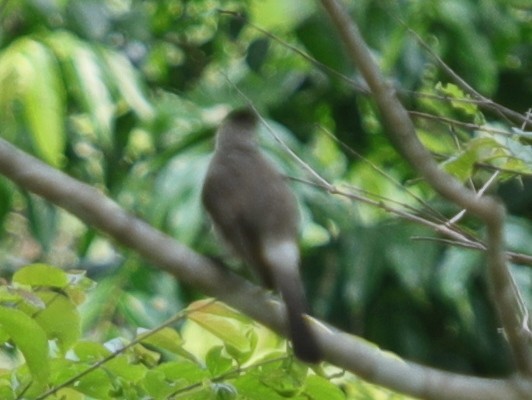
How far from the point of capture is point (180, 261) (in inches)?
69.7

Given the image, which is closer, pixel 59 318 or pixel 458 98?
pixel 59 318

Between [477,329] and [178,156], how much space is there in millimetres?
1264

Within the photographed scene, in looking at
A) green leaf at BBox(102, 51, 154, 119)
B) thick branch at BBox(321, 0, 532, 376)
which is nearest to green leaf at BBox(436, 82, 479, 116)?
thick branch at BBox(321, 0, 532, 376)

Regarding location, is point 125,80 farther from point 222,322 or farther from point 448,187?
point 448,187

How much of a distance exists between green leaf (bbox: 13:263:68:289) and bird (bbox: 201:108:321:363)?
80cm

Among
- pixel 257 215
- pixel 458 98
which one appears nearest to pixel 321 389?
pixel 458 98

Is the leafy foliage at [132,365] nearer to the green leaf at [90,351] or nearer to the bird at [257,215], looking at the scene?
the green leaf at [90,351]

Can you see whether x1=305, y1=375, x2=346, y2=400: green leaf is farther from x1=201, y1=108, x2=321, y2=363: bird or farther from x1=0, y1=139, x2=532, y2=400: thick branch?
x1=201, y1=108, x2=321, y2=363: bird

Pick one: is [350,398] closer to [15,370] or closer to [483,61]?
[15,370]

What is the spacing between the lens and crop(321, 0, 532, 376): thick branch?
67.5 inches

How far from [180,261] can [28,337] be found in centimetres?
36

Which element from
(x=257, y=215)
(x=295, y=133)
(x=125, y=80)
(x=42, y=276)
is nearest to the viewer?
(x=42, y=276)

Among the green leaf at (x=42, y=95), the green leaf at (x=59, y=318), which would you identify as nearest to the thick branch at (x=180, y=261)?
the green leaf at (x=59, y=318)

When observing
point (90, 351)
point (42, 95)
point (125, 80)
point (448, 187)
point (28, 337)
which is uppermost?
point (448, 187)
